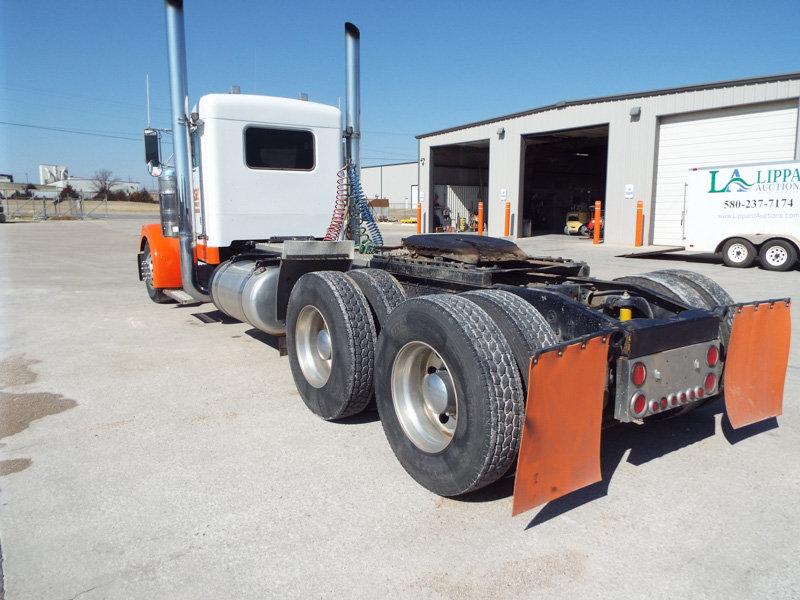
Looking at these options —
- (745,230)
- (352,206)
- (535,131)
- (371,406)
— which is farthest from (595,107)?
(371,406)

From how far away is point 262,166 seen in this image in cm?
675

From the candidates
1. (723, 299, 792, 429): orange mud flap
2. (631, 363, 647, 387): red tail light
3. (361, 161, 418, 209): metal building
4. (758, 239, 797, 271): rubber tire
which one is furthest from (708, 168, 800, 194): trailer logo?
(361, 161, 418, 209): metal building

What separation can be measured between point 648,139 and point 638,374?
1958cm

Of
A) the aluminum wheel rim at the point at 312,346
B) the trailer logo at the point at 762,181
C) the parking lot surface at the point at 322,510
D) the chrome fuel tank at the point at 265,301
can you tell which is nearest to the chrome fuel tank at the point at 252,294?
the chrome fuel tank at the point at 265,301

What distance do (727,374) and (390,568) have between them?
2163 mm

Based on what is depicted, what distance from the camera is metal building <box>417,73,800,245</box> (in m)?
17.8

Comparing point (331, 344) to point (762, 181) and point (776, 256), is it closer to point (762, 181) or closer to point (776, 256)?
point (776, 256)

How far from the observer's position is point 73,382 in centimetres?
537

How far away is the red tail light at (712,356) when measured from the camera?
129 inches

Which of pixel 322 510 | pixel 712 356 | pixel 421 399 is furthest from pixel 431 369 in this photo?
pixel 712 356

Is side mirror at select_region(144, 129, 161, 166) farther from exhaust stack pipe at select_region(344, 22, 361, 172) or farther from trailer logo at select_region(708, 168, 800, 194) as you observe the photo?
trailer logo at select_region(708, 168, 800, 194)

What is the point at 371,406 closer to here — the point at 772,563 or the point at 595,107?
the point at 772,563

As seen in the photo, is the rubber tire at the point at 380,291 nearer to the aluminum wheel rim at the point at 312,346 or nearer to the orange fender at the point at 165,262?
the aluminum wheel rim at the point at 312,346

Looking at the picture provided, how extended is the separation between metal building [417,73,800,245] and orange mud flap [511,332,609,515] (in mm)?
16909
